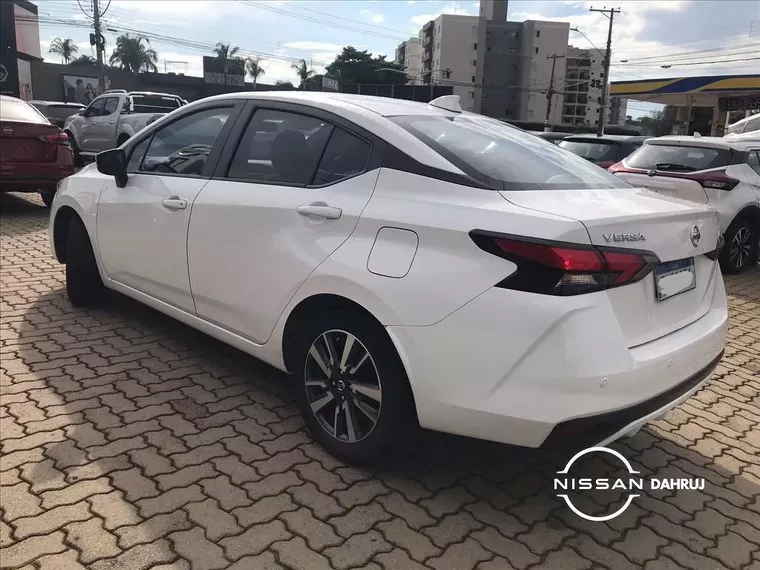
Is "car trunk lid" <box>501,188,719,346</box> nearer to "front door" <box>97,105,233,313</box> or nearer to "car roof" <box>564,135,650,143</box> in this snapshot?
"front door" <box>97,105,233,313</box>

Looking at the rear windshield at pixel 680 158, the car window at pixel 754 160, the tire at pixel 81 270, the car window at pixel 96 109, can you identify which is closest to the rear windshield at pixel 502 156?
the tire at pixel 81 270

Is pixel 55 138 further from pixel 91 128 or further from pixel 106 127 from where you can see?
pixel 91 128

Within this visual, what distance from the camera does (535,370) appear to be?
7.14 feet

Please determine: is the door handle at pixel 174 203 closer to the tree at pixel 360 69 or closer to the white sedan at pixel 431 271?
the white sedan at pixel 431 271

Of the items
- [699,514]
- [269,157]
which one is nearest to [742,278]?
[699,514]

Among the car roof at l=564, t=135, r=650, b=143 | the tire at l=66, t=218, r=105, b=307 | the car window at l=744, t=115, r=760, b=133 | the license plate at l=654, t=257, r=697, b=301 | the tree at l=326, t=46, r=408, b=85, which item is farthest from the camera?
the tree at l=326, t=46, r=408, b=85

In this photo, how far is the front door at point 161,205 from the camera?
3.58 meters

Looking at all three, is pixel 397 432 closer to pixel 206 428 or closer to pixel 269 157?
pixel 206 428

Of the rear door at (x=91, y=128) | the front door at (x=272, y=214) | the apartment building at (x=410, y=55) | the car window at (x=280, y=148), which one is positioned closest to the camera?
the front door at (x=272, y=214)

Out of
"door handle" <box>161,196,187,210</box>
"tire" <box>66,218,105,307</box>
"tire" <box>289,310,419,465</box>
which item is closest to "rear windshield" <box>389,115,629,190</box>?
"tire" <box>289,310,419,465</box>

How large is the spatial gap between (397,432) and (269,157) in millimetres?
1527

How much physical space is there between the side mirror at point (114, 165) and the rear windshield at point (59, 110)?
60.4 feet

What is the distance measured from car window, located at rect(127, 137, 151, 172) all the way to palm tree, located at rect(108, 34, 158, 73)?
6856 centimetres

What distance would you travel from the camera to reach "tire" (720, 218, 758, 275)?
7574mm
